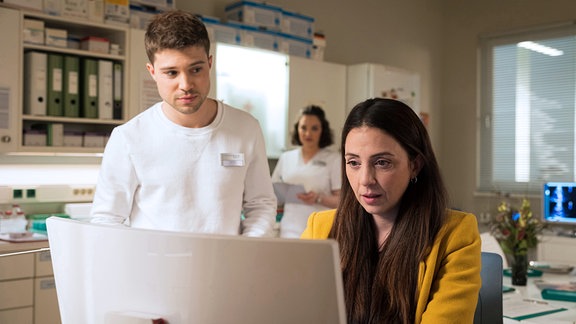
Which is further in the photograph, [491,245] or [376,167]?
[491,245]

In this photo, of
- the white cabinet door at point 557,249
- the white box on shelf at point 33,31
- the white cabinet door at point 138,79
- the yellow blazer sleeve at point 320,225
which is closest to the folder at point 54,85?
the white box on shelf at point 33,31

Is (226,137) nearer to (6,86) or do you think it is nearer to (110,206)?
(110,206)

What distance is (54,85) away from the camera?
3314 millimetres

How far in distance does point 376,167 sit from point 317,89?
3562 millimetres

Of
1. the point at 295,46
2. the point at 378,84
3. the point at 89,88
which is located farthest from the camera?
the point at 378,84

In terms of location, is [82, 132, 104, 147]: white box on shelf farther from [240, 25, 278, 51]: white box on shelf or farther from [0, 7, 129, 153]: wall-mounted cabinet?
[240, 25, 278, 51]: white box on shelf

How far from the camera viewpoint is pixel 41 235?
3186mm

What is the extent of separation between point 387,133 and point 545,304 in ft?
3.90

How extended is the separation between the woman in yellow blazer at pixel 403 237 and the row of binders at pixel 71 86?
2.45 metres

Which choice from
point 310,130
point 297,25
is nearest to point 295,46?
point 297,25

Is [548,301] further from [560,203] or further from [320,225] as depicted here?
[560,203]

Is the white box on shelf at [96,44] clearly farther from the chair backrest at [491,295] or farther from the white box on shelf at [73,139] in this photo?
the chair backrest at [491,295]

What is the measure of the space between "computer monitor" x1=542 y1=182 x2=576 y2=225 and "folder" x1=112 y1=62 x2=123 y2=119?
8.81ft

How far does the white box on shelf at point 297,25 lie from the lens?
4.59m
